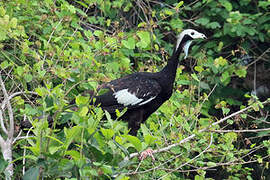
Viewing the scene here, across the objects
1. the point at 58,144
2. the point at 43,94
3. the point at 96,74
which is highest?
the point at 43,94

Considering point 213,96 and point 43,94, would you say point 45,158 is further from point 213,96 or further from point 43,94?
point 213,96

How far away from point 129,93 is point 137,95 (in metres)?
0.06

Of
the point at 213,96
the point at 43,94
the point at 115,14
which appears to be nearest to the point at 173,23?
the point at 115,14

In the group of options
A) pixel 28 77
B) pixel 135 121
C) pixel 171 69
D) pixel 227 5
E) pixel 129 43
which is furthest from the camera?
pixel 227 5

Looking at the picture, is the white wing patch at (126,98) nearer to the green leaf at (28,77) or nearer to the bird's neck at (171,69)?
the bird's neck at (171,69)

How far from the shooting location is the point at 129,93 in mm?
3861

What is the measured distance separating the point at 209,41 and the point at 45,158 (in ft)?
11.5

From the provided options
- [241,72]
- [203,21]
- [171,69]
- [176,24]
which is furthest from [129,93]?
[203,21]

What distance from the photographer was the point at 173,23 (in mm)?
4695

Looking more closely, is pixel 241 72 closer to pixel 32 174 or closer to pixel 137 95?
pixel 137 95

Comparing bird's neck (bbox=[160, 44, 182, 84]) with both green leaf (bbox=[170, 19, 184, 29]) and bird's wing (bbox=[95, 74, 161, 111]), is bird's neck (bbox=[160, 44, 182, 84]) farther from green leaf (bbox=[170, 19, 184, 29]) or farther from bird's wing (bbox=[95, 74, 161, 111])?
green leaf (bbox=[170, 19, 184, 29])

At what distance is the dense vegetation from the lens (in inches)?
86.1

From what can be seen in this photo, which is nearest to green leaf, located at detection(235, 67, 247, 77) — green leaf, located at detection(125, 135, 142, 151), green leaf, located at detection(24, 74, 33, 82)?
green leaf, located at detection(24, 74, 33, 82)

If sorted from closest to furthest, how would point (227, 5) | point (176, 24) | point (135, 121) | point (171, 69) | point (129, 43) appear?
point (129, 43)
point (135, 121)
point (171, 69)
point (176, 24)
point (227, 5)
